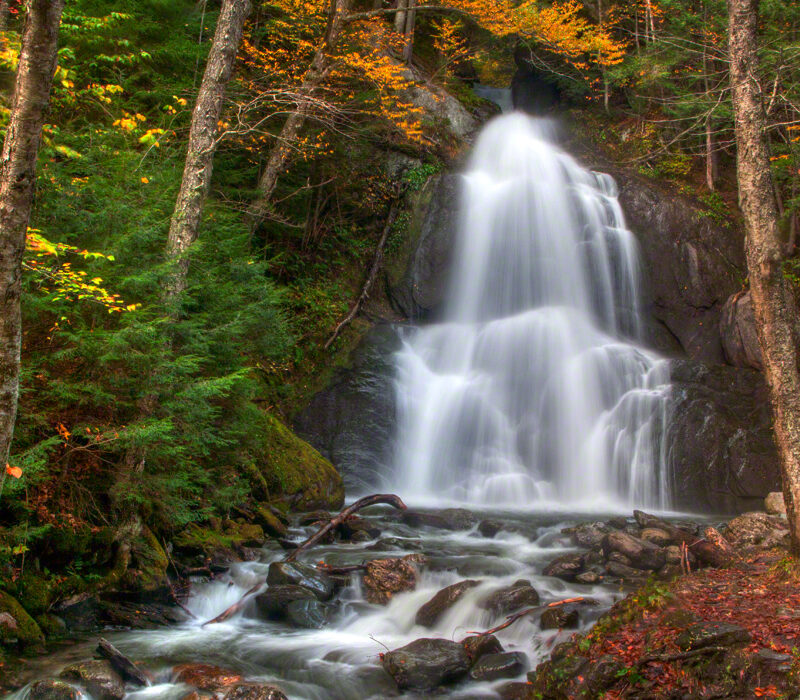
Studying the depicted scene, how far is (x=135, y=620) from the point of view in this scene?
19.0ft

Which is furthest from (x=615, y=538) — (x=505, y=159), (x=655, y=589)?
(x=505, y=159)

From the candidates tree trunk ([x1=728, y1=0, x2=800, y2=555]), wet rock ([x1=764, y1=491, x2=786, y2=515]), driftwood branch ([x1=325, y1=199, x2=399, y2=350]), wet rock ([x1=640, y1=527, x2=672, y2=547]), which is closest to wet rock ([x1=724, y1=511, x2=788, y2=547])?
wet rock ([x1=640, y1=527, x2=672, y2=547])

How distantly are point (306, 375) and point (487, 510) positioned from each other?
15.2ft

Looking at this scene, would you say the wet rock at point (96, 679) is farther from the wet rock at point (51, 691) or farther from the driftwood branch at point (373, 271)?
the driftwood branch at point (373, 271)

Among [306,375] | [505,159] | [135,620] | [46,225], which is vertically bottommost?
[135,620]

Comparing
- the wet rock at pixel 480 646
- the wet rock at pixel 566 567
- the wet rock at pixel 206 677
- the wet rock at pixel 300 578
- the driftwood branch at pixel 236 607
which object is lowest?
the wet rock at pixel 206 677

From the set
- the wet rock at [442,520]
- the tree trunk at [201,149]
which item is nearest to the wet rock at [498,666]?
the wet rock at [442,520]

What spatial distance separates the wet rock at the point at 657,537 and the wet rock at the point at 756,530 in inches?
26.9

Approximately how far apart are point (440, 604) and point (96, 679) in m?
3.11

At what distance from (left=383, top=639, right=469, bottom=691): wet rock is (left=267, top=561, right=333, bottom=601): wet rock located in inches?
54.9

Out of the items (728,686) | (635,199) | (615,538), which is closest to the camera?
(728,686)

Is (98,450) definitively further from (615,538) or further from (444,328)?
(444,328)

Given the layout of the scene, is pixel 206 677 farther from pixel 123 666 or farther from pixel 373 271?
pixel 373 271

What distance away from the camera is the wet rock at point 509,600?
619 cm
